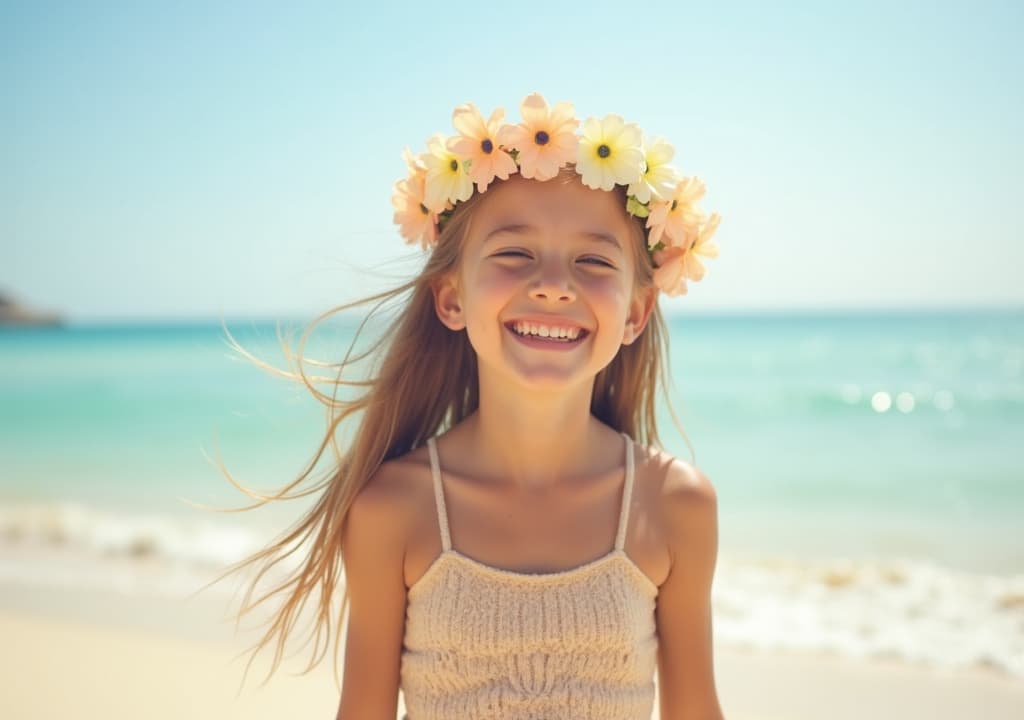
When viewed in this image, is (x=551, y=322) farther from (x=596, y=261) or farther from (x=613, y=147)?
(x=613, y=147)

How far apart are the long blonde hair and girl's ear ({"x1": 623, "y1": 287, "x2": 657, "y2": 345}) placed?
38 mm

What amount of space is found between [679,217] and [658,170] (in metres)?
A: 0.15

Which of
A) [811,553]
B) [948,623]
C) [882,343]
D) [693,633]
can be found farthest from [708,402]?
[882,343]

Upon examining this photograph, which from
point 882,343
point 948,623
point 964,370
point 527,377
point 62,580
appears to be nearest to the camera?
point 527,377

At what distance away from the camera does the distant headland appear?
149ft

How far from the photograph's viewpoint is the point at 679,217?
7.84 feet

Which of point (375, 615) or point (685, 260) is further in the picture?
point (685, 260)

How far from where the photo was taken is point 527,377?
2164 mm

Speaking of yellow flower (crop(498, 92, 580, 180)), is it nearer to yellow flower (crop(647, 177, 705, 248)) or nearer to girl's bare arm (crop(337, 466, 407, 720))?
yellow flower (crop(647, 177, 705, 248))

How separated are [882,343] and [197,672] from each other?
3315cm

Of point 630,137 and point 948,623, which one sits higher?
point 630,137

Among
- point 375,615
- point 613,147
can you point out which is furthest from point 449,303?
point 375,615

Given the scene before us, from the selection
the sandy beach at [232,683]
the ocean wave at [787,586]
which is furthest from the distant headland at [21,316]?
the sandy beach at [232,683]

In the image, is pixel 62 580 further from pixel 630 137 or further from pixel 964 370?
pixel 964 370
